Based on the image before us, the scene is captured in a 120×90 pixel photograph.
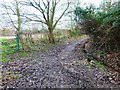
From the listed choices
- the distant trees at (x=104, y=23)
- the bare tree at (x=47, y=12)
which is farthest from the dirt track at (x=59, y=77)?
the bare tree at (x=47, y=12)

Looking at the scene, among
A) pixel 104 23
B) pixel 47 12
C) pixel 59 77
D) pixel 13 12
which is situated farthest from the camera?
pixel 47 12

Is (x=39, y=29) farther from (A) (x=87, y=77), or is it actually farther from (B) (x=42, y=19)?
(A) (x=87, y=77)

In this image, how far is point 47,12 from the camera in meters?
17.2

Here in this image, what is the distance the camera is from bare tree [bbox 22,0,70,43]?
16641 mm

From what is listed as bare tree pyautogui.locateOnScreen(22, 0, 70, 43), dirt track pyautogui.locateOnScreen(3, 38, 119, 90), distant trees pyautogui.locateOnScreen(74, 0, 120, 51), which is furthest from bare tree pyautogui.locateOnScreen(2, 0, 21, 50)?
Result: dirt track pyautogui.locateOnScreen(3, 38, 119, 90)

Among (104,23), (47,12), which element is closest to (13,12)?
(47,12)

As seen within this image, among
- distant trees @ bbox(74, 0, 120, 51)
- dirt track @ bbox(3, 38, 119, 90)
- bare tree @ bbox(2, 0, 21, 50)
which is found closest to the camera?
dirt track @ bbox(3, 38, 119, 90)

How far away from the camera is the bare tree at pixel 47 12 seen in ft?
54.6

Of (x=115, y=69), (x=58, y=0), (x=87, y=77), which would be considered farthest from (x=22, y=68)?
(x=58, y=0)

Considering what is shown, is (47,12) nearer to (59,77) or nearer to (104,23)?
(104,23)

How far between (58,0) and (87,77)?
515 inches

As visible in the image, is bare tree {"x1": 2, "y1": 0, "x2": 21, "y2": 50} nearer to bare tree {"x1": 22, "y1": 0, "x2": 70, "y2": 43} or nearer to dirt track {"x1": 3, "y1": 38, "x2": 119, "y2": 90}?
bare tree {"x1": 22, "y1": 0, "x2": 70, "y2": 43}

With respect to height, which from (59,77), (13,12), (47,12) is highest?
(47,12)

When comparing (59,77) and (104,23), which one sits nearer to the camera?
(59,77)
